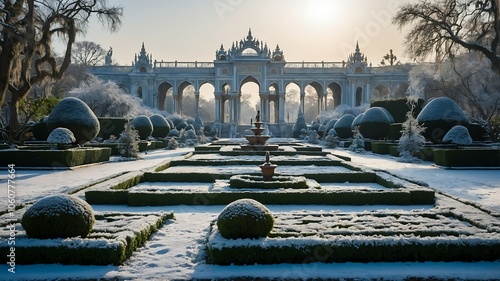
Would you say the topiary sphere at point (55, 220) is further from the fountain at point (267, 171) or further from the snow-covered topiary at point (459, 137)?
the snow-covered topiary at point (459, 137)

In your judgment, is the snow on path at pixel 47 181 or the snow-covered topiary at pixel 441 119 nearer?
the snow on path at pixel 47 181

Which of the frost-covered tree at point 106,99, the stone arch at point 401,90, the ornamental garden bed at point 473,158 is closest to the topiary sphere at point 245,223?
the ornamental garden bed at point 473,158

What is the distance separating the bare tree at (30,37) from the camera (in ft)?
60.9

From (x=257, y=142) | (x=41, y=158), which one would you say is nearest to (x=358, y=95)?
(x=257, y=142)

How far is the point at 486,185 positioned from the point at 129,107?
41.1m

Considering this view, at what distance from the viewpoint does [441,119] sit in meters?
22.5

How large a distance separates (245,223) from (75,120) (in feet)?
53.1

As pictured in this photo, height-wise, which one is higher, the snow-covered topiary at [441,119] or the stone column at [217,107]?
the stone column at [217,107]

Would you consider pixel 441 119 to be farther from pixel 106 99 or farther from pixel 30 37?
pixel 106 99

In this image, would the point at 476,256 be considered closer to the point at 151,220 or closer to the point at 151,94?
the point at 151,220

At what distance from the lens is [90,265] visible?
5473mm

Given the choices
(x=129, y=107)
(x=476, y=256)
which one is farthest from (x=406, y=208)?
(x=129, y=107)

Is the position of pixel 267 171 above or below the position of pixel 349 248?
above

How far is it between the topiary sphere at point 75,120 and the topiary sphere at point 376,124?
1749cm
